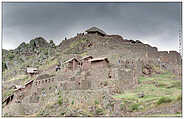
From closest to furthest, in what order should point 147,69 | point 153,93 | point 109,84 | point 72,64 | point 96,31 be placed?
1. point 153,93
2. point 109,84
3. point 147,69
4. point 72,64
5. point 96,31

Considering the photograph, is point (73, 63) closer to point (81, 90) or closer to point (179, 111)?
point (81, 90)

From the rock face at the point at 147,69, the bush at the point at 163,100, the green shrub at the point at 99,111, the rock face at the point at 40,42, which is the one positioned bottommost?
the green shrub at the point at 99,111

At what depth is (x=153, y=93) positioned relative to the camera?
27.4m

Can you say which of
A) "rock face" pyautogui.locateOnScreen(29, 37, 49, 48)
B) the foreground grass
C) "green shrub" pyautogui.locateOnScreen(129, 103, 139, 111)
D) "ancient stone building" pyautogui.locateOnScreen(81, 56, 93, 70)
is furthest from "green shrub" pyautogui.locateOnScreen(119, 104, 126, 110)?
"rock face" pyautogui.locateOnScreen(29, 37, 49, 48)

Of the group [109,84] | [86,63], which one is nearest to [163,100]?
[109,84]

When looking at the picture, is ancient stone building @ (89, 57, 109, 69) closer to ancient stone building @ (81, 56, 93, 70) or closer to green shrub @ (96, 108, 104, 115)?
ancient stone building @ (81, 56, 93, 70)

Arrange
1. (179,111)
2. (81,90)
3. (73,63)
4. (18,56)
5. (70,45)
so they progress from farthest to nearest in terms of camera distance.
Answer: (18,56) < (70,45) < (73,63) < (81,90) < (179,111)

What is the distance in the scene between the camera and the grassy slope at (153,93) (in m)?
25.2

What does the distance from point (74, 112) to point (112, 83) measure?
4.52 metres

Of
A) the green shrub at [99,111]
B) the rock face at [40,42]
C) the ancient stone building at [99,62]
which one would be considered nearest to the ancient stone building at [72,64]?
the ancient stone building at [99,62]

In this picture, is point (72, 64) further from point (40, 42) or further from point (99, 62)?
point (40, 42)

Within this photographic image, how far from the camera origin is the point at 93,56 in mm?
36562

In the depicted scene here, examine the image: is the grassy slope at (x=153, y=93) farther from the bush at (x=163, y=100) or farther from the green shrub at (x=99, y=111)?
the green shrub at (x=99, y=111)

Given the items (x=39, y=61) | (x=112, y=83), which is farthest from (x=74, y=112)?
(x=39, y=61)
